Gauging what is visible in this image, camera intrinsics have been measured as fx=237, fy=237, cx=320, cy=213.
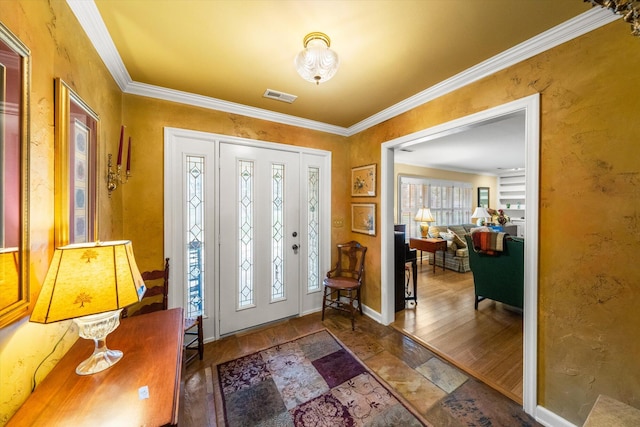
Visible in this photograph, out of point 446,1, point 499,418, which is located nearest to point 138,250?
point 446,1

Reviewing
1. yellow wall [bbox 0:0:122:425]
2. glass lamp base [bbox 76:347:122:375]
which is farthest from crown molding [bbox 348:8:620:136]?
glass lamp base [bbox 76:347:122:375]

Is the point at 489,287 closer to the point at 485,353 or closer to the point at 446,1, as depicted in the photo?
the point at 485,353

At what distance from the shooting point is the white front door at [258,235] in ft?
8.13

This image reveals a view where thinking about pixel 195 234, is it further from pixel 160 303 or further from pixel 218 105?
pixel 218 105

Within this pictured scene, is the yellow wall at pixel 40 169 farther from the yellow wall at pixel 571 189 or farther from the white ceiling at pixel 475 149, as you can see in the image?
the white ceiling at pixel 475 149

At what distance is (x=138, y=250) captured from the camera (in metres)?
2.11

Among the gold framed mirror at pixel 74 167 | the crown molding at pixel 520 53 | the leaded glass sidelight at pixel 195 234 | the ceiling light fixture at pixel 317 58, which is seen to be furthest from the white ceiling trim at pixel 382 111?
the ceiling light fixture at pixel 317 58

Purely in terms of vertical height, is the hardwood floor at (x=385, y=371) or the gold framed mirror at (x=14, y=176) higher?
the gold framed mirror at (x=14, y=176)

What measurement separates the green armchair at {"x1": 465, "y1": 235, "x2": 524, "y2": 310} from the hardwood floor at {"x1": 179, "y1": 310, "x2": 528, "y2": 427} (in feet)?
3.04

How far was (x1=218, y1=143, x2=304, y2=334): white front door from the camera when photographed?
2479mm

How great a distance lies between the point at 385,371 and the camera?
199cm

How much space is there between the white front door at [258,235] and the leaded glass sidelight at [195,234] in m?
0.19

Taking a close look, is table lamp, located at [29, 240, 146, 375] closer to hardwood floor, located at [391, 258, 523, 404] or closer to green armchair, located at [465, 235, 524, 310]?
hardwood floor, located at [391, 258, 523, 404]

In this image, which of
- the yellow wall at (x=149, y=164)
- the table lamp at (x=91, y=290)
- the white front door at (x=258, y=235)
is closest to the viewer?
the table lamp at (x=91, y=290)
